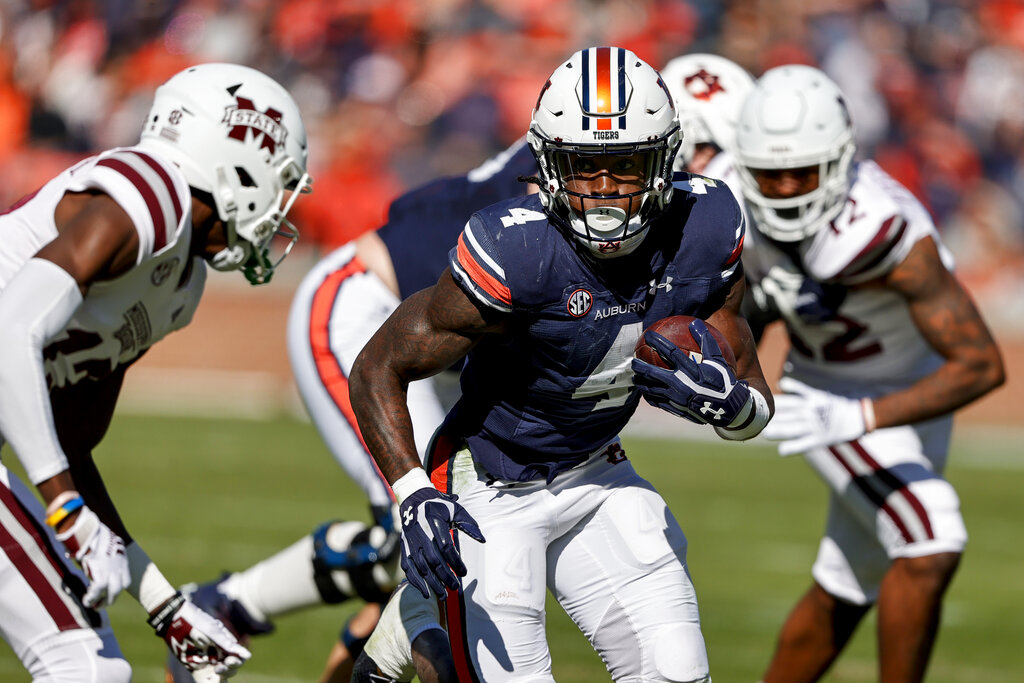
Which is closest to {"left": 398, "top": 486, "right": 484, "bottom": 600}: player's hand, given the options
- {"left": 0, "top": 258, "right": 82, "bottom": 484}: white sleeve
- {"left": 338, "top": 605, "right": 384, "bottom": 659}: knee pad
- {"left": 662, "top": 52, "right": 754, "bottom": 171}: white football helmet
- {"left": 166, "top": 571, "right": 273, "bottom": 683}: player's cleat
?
{"left": 0, "top": 258, "right": 82, "bottom": 484}: white sleeve

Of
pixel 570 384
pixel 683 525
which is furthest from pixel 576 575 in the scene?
pixel 683 525

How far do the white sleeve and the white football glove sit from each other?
233 cm

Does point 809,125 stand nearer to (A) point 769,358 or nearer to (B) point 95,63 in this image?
(A) point 769,358

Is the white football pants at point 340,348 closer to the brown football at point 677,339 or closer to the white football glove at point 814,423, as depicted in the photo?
the white football glove at point 814,423

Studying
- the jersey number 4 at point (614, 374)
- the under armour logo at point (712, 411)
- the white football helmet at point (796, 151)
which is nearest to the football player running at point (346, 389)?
the white football helmet at point (796, 151)

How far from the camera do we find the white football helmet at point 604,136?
3.31m

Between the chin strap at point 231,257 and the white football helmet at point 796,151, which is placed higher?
the chin strap at point 231,257

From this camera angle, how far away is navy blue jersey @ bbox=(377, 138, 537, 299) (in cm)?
455

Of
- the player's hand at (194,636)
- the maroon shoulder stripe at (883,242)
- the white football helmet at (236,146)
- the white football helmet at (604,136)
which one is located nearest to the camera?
the white football helmet at (604,136)

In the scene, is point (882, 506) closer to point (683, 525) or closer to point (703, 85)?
point (703, 85)

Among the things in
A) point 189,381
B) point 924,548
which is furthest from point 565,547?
point 189,381

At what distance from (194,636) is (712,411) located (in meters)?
1.41

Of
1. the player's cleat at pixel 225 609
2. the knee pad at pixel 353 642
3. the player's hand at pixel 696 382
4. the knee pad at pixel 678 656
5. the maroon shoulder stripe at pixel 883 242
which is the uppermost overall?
the player's hand at pixel 696 382

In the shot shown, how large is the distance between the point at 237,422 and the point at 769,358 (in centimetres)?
425
